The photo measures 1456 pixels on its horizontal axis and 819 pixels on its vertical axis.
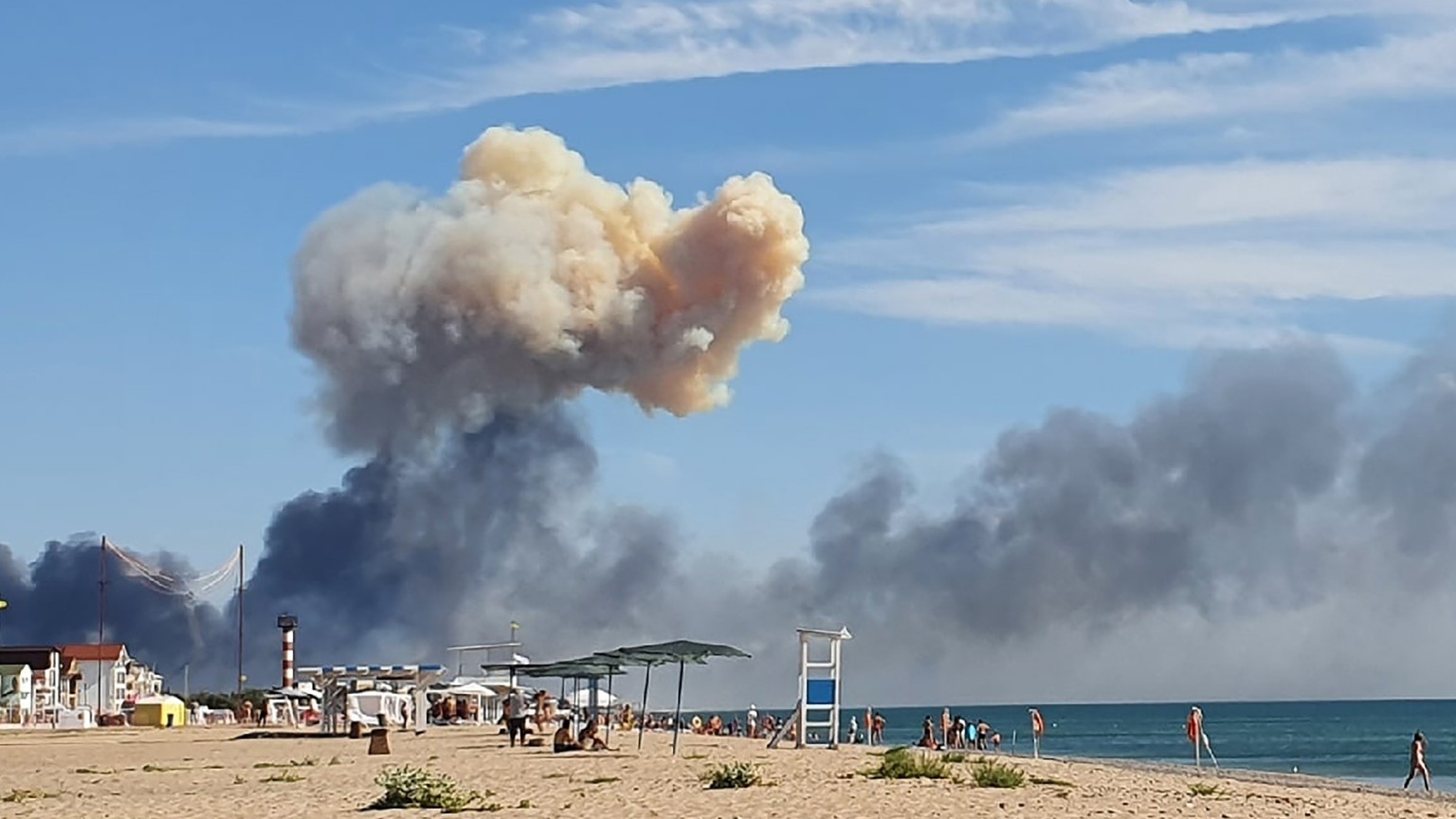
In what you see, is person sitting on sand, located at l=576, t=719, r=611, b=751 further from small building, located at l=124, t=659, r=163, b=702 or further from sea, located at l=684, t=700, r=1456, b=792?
small building, located at l=124, t=659, r=163, b=702

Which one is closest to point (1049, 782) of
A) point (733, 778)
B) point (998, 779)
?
point (998, 779)

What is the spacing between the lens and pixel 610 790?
84.4 feet

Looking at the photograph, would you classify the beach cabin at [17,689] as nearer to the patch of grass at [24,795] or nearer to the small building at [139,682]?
the small building at [139,682]

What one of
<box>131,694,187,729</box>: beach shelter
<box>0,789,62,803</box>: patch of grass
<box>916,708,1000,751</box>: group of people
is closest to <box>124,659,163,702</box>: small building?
<box>131,694,187,729</box>: beach shelter

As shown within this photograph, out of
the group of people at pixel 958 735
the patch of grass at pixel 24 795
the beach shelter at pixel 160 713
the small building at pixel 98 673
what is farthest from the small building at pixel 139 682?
the patch of grass at pixel 24 795

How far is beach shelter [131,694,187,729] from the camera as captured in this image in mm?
77500

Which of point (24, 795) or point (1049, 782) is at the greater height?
point (1049, 782)

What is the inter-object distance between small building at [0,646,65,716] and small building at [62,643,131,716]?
403 cm

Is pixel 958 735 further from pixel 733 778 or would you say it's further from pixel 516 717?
pixel 733 778

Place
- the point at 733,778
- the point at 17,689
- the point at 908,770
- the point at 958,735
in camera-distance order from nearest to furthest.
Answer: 1. the point at 733,778
2. the point at 908,770
3. the point at 958,735
4. the point at 17,689

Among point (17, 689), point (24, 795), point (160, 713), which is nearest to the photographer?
point (24, 795)

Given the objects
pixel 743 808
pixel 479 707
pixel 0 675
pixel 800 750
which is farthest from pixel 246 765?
pixel 0 675

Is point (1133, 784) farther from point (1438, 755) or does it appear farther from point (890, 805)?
point (1438, 755)

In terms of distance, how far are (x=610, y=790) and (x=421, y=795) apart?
345 cm
